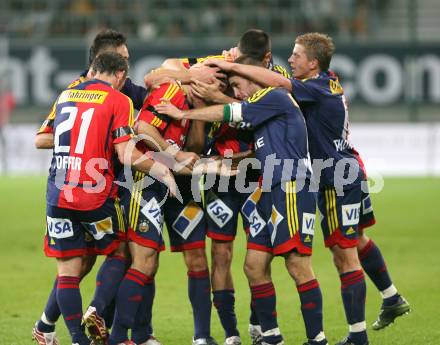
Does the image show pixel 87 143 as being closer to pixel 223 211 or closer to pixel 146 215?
pixel 146 215

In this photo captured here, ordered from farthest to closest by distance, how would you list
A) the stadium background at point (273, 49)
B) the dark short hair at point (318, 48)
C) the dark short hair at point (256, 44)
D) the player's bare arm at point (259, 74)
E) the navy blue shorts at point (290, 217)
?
the stadium background at point (273, 49), the dark short hair at point (318, 48), the dark short hair at point (256, 44), the player's bare arm at point (259, 74), the navy blue shorts at point (290, 217)

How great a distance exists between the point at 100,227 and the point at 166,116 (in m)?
0.96

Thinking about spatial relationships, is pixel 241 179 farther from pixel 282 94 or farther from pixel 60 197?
pixel 60 197

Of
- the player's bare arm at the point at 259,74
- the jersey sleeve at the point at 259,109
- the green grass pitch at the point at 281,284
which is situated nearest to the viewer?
the jersey sleeve at the point at 259,109

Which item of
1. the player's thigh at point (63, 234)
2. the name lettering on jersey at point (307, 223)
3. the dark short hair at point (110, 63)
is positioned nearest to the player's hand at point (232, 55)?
the dark short hair at point (110, 63)

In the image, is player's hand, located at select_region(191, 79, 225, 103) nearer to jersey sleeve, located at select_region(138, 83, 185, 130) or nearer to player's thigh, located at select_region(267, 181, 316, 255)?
jersey sleeve, located at select_region(138, 83, 185, 130)

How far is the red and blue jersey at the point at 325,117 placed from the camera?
6.81m

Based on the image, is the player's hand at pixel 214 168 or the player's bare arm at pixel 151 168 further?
the player's hand at pixel 214 168

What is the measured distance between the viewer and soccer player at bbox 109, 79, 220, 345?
21.8 feet

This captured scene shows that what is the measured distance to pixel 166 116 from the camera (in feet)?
22.3

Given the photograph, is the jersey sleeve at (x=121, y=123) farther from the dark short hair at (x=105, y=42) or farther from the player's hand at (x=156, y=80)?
the dark short hair at (x=105, y=42)

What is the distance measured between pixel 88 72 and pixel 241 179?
55.8 inches

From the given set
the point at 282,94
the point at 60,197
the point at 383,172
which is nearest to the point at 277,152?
the point at 282,94

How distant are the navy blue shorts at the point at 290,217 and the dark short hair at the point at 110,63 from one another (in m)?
1.41
